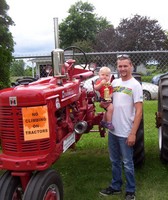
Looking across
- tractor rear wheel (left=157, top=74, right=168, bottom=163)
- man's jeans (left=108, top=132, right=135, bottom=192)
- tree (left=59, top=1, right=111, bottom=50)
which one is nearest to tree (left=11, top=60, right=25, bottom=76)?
tractor rear wheel (left=157, top=74, right=168, bottom=163)

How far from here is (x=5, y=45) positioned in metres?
5.90

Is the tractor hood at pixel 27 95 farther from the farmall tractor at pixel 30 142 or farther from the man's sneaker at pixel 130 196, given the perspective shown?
the man's sneaker at pixel 130 196

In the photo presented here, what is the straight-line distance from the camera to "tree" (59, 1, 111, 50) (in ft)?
158

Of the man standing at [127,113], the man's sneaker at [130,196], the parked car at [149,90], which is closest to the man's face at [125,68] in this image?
the man standing at [127,113]

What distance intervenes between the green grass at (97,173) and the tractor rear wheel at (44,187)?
83 cm

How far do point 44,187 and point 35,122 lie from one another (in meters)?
0.53

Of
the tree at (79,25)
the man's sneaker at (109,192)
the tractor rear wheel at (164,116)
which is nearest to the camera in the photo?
the man's sneaker at (109,192)

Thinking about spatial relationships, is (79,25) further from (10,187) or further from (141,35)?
(10,187)

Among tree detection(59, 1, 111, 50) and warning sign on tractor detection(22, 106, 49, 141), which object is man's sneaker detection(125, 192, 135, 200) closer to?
warning sign on tractor detection(22, 106, 49, 141)

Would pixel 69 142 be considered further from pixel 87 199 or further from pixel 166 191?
pixel 166 191

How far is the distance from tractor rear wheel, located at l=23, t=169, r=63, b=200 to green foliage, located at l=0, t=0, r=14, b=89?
315cm

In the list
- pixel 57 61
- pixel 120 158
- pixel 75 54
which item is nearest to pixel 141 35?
pixel 75 54

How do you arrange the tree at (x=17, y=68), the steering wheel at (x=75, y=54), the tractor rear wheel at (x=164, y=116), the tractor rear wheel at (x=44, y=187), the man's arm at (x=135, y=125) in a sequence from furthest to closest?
the tree at (x=17, y=68) < the steering wheel at (x=75, y=54) < the tractor rear wheel at (x=164, y=116) < the man's arm at (x=135, y=125) < the tractor rear wheel at (x=44, y=187)

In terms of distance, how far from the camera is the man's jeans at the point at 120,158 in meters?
3.59
